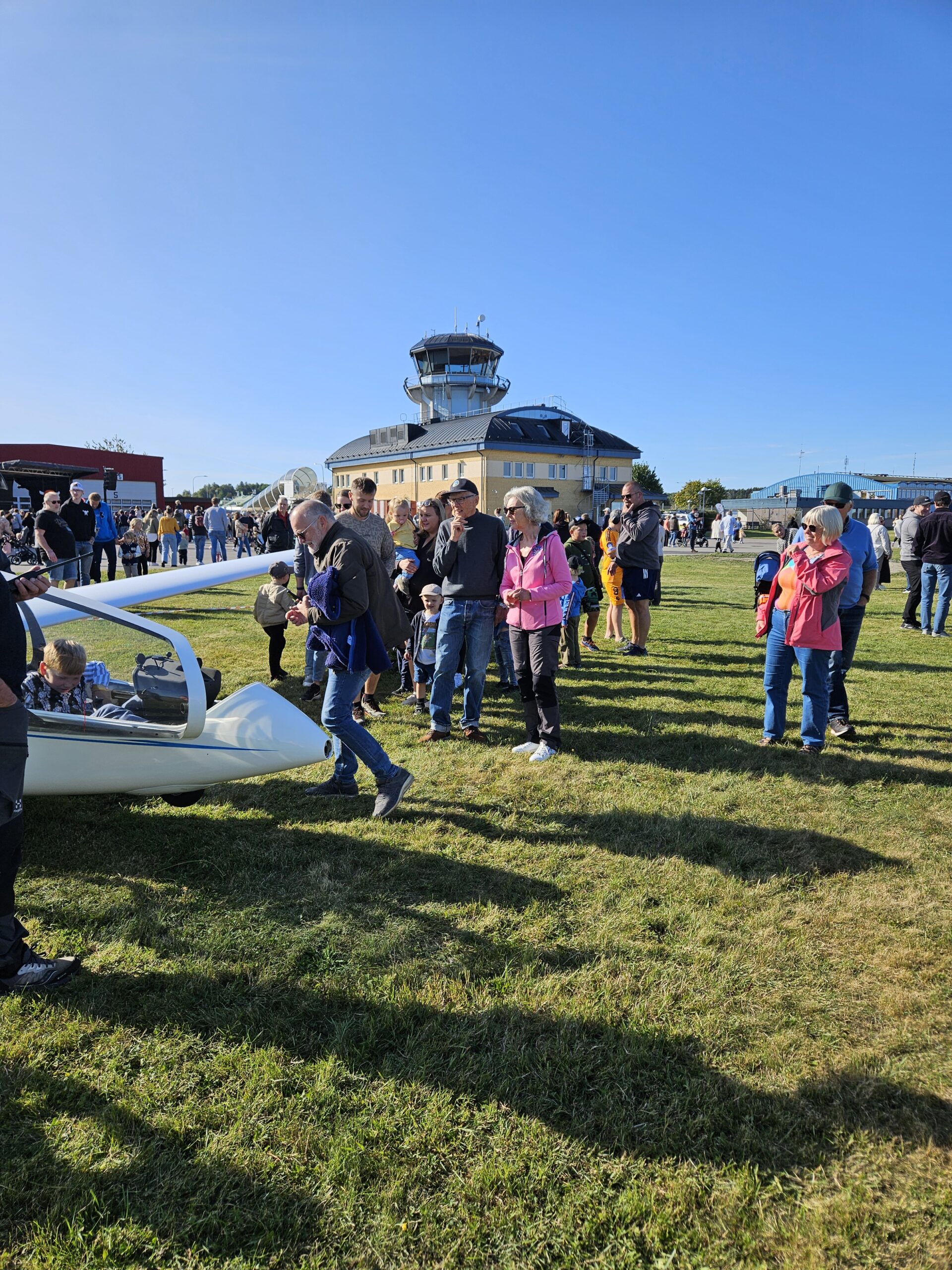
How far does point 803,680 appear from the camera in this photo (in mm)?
5535

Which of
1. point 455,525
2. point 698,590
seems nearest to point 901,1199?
point 455,525

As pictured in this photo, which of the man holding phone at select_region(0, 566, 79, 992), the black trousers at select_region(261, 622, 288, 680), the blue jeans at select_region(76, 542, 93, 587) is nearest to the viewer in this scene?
the man holding phone at select_region(0, 566, 79, 992)

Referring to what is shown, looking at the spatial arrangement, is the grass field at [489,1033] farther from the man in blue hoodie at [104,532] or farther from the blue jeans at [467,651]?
the man in blue hoodie at [104,532]

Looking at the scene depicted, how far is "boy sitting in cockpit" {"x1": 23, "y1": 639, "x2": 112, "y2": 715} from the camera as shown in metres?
3.81

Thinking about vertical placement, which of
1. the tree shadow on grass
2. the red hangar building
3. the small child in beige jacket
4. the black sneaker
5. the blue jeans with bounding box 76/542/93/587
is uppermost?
the red hangar building

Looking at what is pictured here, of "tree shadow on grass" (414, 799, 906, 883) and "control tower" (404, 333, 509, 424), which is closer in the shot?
"tree shadow on grass" (414, 799, 906, 883)

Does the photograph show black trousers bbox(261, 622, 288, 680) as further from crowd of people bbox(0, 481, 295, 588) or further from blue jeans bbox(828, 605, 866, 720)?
blue jeans bbox(828, 605, 866, 720)

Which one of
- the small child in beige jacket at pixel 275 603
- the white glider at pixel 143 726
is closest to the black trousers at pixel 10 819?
the white glider at pixel 143 726

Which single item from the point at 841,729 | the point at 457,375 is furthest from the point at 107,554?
the point at 457,375

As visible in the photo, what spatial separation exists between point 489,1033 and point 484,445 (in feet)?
181

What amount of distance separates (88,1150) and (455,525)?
4.44 metres

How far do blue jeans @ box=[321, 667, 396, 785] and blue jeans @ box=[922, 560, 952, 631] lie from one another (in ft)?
31.9

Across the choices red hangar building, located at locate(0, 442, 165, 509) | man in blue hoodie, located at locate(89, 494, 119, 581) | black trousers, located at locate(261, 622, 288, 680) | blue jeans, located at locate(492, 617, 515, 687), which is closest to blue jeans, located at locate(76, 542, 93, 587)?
black trousers, located at locate(261, 622, 288, 680)

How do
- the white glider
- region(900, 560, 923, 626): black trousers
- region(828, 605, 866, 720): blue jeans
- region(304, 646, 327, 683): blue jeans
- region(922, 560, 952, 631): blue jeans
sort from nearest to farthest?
1. the white glider
2. region(828, 605, 866, 720): blue jeans
3. region(304, 646, 327, 683): blue jeans
4. region(922, 560, 952, 631): blue jeans
5. region(900, 560, 923, 626): black trousers
